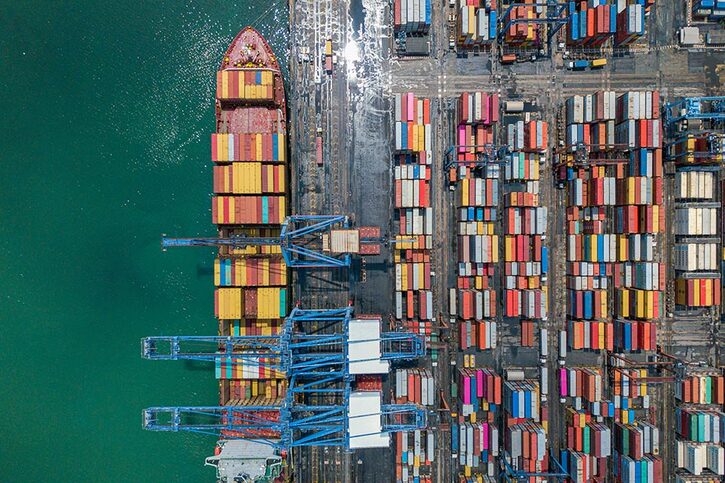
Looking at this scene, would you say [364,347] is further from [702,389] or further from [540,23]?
[540,23]

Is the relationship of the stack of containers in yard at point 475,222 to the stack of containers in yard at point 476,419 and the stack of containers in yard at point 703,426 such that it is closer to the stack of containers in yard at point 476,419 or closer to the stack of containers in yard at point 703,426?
the stack of containers in yard at point 476,419

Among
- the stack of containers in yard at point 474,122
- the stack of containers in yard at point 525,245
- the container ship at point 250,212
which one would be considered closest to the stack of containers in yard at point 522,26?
the stack of containers in yard at point 474,122

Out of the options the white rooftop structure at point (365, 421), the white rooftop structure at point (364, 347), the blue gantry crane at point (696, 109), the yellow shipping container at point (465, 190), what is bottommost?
the white rooftop structure at point (365, 421)

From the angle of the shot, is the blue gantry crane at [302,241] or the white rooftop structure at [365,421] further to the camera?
the blue gantry crane at [302,241]

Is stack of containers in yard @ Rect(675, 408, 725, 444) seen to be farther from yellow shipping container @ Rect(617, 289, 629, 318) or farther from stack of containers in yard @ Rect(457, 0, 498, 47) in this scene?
stack of containers in yard @ Rect(457, 0, 498, 47)

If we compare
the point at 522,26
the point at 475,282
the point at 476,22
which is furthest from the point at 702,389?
the point at 476,22

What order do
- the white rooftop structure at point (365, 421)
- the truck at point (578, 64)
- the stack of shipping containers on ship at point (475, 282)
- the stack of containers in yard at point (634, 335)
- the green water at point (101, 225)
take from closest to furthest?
the white rooftop structure at point (365, 421) < the stack of containers in yard at point (634, 335) < the stack of shipping containers on ship at point (475, 282) < the truck at point (578, 64) < the green water at point (101, 225)

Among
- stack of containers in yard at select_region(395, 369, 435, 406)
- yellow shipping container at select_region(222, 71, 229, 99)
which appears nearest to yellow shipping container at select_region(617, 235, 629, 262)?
stack of containers in yard at select_region(395, 369, 435, 406)
